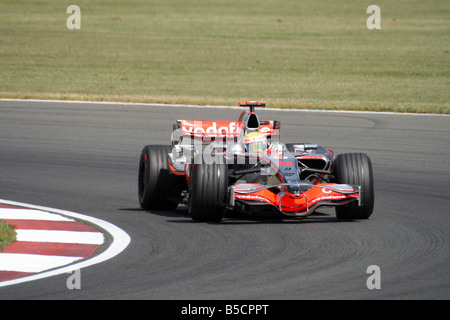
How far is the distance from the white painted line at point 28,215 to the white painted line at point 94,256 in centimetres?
16

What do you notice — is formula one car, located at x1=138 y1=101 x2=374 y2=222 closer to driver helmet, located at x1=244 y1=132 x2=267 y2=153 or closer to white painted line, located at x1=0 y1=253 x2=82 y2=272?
driver helmet, located at x1=244 y1=132 x2=267 y2=153

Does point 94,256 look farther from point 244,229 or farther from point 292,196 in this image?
point 292,196

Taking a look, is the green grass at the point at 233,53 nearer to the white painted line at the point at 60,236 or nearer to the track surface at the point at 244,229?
the track surface at the point at 244,229

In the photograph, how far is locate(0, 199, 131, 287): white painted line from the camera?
7.11m

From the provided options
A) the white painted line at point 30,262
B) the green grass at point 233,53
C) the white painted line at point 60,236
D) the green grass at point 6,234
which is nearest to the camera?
the white painted line at point 30,262

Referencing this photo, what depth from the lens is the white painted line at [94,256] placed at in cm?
711

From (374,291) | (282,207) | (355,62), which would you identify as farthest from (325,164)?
(355,62)

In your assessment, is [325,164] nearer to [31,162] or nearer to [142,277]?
[142,277]

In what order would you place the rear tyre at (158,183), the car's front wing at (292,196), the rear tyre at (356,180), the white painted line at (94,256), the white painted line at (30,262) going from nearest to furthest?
the white painted line at (94,256) < the white painted line at (30,262) < the car's front wing at (292,196) < the rear tyre at (356,180) < the rear tyre at (158,183)

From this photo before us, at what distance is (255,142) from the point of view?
34.8 feet

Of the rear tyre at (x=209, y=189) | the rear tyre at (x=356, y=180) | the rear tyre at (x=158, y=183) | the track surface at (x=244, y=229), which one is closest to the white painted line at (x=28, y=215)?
the track surface at (x=244, y=229)

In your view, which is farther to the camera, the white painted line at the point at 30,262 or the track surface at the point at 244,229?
the white painted line at the point at 30,262

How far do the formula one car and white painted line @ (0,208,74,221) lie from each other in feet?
3.99

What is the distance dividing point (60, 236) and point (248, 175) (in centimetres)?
244
